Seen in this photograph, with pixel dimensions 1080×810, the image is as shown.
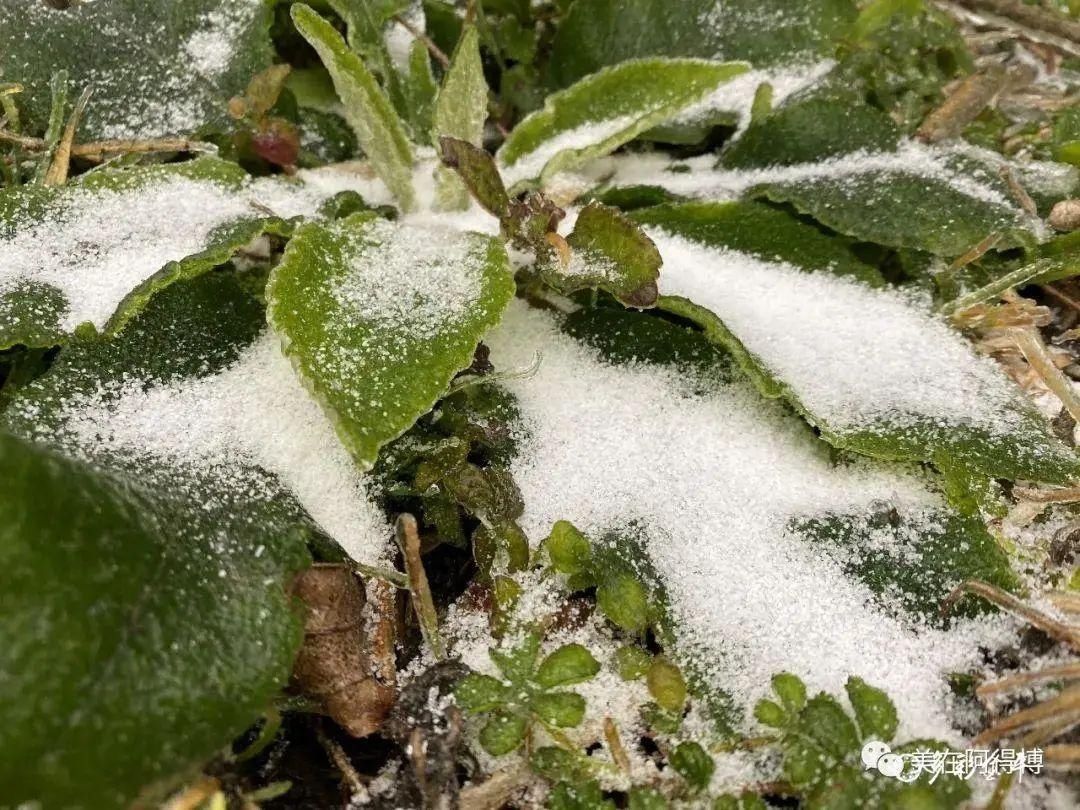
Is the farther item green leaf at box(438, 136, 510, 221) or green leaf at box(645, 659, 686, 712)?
green leaf at box(438, 136, 510, 221)

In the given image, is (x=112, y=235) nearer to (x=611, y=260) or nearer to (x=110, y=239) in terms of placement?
(x=110, y=239)

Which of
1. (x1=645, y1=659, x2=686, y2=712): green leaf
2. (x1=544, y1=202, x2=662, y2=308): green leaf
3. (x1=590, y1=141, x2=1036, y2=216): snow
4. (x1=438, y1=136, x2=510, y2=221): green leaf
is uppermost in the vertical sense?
(x1=438, y1=136, x2=510, y2=221): green leaf

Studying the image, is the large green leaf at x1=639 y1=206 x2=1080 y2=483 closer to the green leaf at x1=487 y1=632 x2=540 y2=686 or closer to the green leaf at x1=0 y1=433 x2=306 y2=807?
the green leaf at x1=487 y1=632 x2=540 y2=686

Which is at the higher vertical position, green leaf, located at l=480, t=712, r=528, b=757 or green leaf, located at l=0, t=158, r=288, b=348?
green leaf, located at l=0, t=158, r=288, b=348

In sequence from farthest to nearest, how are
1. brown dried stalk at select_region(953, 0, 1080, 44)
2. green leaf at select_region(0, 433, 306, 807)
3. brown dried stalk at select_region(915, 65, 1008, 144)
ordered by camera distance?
brown dried stalk at select_region(953, 0, 1080, 44) < brown dried stalk at select_region(915, 65, 1008, 144) < green leaf at select_region(0, 433, 306, 807)

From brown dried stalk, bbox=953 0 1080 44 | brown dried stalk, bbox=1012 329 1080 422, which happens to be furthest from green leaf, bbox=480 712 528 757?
brown dried stalk, bbox=953 0 1080 44

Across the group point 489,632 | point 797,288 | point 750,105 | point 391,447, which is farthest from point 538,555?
point 750,105

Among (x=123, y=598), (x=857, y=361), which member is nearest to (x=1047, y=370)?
(x=857, y=361)
